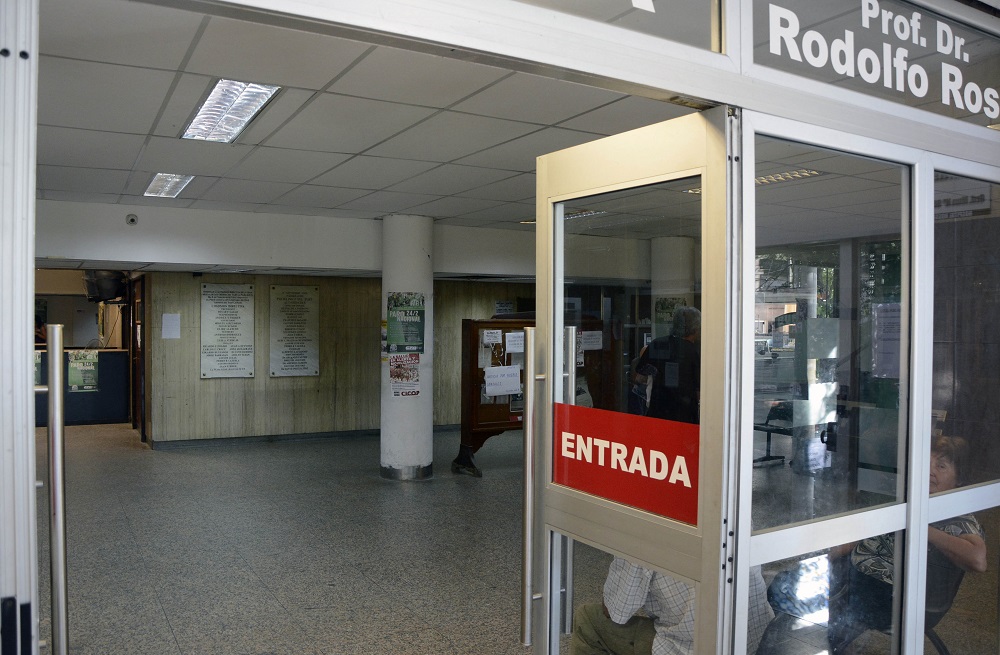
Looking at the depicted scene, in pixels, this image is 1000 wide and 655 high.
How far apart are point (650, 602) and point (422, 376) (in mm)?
5204

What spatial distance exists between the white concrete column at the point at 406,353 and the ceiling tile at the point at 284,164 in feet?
5.55

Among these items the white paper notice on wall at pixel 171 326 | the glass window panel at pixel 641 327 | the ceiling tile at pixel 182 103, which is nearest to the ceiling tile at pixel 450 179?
the ceiling tile at pixel 182 103

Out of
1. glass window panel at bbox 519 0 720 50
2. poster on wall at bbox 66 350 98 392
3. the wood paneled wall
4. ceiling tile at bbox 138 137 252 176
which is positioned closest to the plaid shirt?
glass window panel at bbox 519 0 720 50

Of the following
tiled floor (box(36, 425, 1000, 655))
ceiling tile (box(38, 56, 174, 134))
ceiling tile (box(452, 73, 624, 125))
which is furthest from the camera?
tiled floor (box(36, 425, 1000, 655))

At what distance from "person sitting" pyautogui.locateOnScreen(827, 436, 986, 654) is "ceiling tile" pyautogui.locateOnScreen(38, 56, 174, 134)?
3164 mm

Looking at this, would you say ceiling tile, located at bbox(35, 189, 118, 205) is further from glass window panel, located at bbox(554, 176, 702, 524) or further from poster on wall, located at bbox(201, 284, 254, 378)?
glass window panel, located at bbox(554, 176, 702, 524)

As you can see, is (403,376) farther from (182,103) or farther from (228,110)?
(182,103)

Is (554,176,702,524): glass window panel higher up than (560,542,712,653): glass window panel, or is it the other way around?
(554,176,702,524): glass window panel

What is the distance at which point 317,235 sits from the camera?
7.43 metres

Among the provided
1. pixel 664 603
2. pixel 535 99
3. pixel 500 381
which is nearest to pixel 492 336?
pixel 500 381

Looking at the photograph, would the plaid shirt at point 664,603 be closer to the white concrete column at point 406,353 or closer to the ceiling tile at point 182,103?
the ceiling tile at point 182,103

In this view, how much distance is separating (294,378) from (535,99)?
675 cm

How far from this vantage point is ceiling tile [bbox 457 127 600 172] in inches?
167

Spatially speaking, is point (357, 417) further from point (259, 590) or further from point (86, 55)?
point (86, 55)
